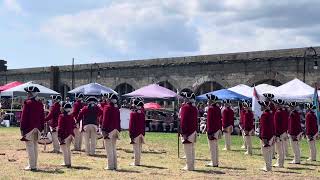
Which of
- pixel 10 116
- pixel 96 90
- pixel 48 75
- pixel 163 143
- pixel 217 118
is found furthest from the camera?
pixel 48 75

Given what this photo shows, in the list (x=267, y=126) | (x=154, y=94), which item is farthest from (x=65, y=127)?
(x=154, y=94)

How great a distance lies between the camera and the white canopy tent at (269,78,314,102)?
23.4 metres

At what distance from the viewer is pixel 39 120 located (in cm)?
1230

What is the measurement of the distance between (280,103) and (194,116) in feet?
8.95

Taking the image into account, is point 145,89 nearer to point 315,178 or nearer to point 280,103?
point 280,103

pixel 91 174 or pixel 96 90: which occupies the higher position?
pixel 96 90

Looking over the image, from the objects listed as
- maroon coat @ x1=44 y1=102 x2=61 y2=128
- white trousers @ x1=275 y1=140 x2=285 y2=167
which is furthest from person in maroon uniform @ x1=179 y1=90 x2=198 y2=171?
maroon coat @ x1=44 y1=102 x2=61 y2=128

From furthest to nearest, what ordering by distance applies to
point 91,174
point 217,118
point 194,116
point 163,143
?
point 163,143 < point 217,118 < point 194,116 < point 91,174

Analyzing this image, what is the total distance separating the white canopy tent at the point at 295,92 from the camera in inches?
921

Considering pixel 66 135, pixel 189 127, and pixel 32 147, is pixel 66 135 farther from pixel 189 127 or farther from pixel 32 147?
pixel 189 127

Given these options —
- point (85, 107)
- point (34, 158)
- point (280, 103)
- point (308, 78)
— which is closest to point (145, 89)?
point (308, 78)

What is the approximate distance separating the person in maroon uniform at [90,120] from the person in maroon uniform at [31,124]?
331 centimetres

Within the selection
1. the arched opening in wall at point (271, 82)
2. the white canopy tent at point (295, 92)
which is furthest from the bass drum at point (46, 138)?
the arched opening in wall at point (271, 82)

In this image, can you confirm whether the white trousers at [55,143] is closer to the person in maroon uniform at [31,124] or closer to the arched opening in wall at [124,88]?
the person in maroon uniform at [31,124]
